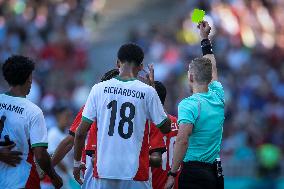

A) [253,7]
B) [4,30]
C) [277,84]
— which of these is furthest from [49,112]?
[253,7]

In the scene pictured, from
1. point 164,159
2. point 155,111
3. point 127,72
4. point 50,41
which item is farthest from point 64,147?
point 50,41

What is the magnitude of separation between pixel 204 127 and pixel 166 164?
2.94ft

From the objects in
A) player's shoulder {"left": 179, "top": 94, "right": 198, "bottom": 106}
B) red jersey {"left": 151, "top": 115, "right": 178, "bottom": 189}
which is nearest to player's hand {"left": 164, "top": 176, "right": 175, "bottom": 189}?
red jersey {"left": 151, "top": 115, "right": 178, "bottom": 189}

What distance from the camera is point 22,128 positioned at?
10.2 meters

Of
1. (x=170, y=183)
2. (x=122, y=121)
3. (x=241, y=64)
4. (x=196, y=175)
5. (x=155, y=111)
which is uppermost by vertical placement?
(x=241, y=64)

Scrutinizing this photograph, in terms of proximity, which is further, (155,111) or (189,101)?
(189,101)

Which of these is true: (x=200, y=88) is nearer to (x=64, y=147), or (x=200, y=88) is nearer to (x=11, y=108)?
(x=64, y=147)

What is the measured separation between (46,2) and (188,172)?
18.9 meters

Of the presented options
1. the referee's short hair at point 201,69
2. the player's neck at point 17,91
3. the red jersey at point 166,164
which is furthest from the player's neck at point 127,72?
the red jersey at point 166,164

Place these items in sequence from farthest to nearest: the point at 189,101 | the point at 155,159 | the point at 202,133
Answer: the point at 202,133 → the point at 189,101 → the point at 155,159

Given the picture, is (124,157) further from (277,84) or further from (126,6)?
(126,6)

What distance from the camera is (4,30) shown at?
89.7 ft

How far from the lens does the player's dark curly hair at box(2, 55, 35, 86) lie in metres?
10.4

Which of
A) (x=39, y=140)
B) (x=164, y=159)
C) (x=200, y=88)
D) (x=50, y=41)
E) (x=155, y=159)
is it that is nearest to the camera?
(x=39, y=140)
